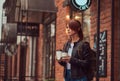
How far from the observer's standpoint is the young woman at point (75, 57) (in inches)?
Answer: 203

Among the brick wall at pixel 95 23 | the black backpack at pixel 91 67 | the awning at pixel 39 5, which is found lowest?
the black backpack at pixel 91 67

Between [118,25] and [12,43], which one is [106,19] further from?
[12,43]

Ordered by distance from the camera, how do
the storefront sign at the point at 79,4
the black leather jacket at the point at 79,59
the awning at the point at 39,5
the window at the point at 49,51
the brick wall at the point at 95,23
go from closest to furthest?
the black leather jacket at the point at 79,59, the brick wall at the point at 95,23, the storefront sign at the point at 79,4, the awning at the point at 39,5, the window at the point at 49,51

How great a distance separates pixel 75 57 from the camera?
5262 millimetres

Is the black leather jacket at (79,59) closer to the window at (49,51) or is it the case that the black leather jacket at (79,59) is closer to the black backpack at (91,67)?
the black backpack at (91,67)

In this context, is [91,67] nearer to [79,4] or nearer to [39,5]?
[79,4]

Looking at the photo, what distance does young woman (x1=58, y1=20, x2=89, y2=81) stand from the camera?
516 cm

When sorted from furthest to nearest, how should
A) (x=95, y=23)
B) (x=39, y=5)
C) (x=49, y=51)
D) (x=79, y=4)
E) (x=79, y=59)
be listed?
(x=49, y=51), (x=39, y=5), (x=95, y=23), (x=79, y=4), (x=79, y=59)

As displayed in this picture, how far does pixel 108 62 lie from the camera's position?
7.29 metres

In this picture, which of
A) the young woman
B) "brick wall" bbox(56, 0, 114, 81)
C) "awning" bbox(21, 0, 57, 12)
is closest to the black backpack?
the young woman

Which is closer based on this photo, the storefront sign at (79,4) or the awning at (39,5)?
the storefront sign at (79,4)

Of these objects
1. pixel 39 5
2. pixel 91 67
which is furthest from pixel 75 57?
pixel 39 5

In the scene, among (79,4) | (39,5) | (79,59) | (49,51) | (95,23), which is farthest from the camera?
(49,51)

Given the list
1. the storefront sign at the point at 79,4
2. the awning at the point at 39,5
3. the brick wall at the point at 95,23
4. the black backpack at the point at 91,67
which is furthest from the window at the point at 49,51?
the black backpack at the point at 91,67
